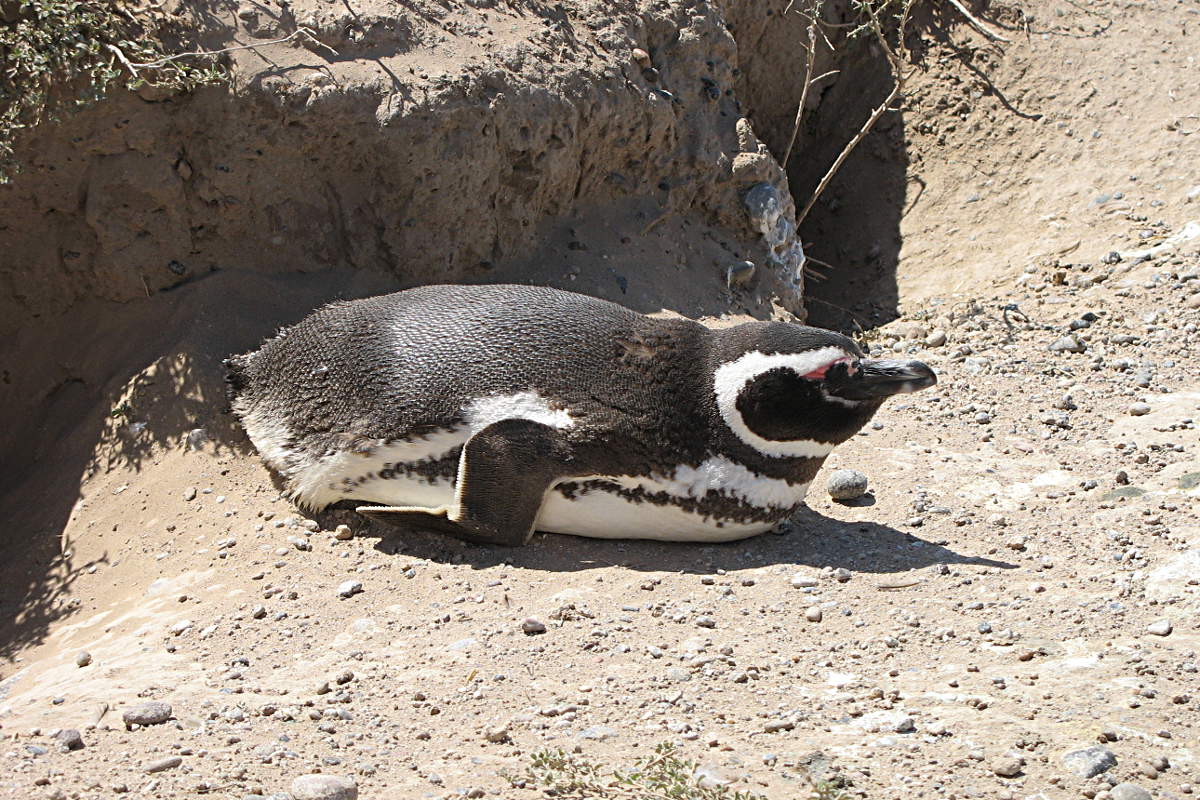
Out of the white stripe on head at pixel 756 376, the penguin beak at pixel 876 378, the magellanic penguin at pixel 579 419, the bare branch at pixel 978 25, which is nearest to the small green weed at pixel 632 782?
the magellanic penguin at pixel 579 419

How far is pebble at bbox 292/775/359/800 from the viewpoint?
296cm

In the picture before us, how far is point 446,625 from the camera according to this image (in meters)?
4.18

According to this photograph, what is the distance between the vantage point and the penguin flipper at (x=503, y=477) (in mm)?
4586

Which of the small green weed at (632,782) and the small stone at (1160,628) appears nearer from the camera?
the small green weed at (632,782)

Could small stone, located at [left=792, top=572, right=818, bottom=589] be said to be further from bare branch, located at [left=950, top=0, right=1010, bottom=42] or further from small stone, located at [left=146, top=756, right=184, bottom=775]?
bare branch, located at [left=950, top=0, right=1010, bottom=42]

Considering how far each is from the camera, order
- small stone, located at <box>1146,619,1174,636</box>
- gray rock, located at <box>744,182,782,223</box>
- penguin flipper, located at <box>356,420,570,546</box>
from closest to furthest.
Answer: small stone, located at <box>1146,619,1174,636</box>, penguin flipper, located at <box>356,420,570,546</box>, gray rock, located at <box>744,182,782,223</box>

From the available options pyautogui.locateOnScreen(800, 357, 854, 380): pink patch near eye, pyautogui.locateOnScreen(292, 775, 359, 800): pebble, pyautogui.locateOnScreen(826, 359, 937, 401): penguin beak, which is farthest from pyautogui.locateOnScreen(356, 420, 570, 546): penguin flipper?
pyautogui.locateOnScreen(292, 775, 359, 800): pebble

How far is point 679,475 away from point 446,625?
113cm

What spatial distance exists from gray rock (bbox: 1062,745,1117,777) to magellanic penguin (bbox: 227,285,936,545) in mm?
1786

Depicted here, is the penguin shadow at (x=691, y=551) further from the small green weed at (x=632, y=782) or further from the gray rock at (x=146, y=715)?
the small green weed at (x=632, y=782)

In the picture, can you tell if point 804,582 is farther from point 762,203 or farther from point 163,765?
point 762,203

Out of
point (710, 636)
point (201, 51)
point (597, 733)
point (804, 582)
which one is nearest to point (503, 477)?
point (710, 636)

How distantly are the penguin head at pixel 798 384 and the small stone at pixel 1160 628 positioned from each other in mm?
1187

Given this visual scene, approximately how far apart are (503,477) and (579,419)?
376 millimetres
